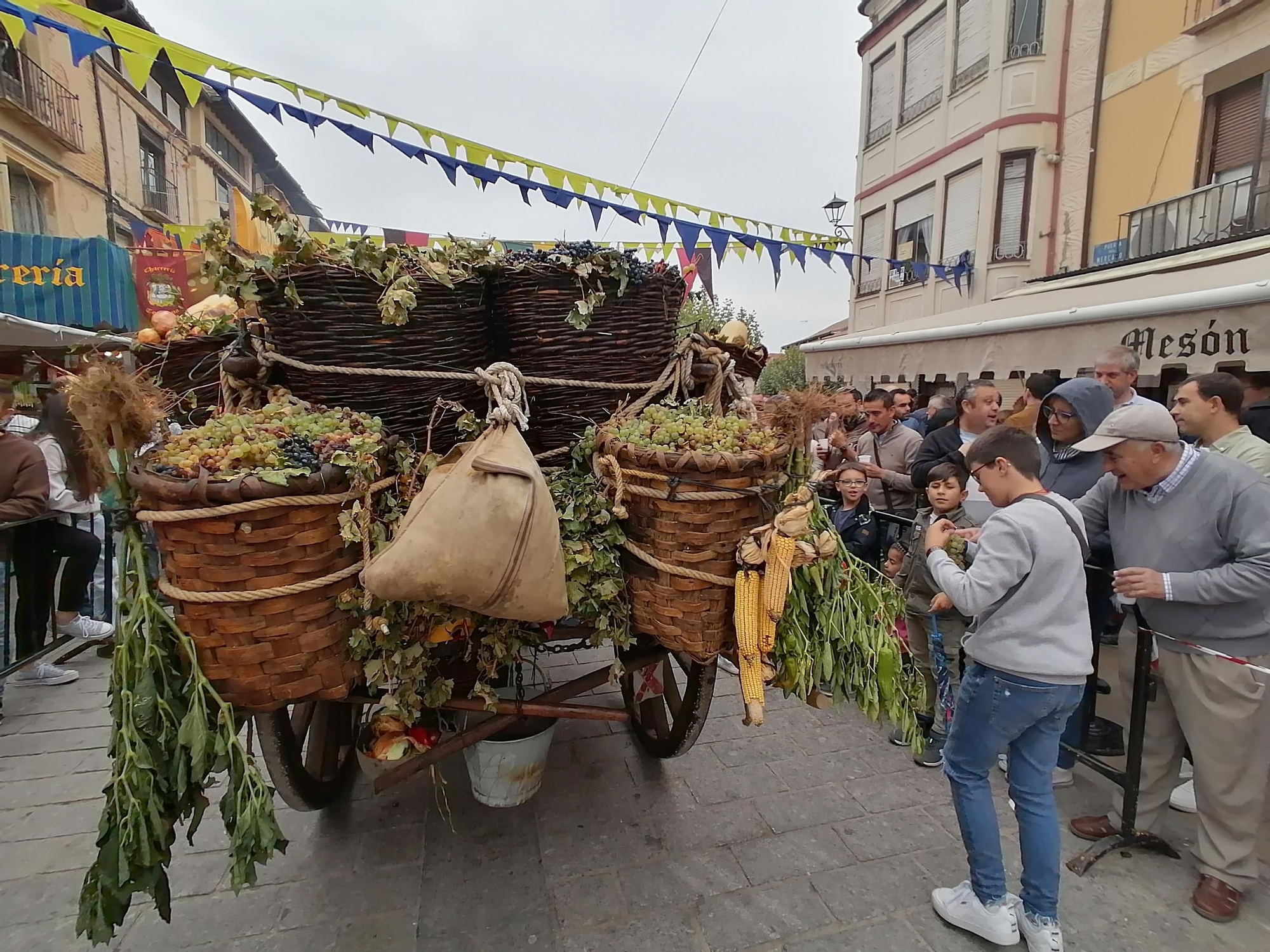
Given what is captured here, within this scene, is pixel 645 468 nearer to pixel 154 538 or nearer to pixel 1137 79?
pixel 154 538

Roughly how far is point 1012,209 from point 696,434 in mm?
13364

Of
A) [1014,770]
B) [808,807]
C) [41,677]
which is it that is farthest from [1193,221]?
[41,677]

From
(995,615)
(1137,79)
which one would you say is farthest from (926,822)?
(1137,79)

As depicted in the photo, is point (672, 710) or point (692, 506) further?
point (672, 710)

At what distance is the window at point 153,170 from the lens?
649 inches

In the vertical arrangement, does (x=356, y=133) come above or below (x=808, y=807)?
above

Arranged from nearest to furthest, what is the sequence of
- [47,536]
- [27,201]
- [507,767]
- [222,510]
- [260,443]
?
[222,510] → [260,443] → [507,767] → [47,536] → [27,201]

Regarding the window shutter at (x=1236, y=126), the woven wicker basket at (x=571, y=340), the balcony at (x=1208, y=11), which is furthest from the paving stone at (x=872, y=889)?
the balcony at (x=1208, y=11)

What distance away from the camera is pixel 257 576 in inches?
56.0

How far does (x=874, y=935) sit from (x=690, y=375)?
1928mm

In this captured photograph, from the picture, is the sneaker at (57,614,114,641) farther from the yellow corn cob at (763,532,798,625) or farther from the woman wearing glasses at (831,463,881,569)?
the woman wearing glasses at (831,463,881,569)

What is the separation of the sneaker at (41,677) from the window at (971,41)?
1548 centimetres

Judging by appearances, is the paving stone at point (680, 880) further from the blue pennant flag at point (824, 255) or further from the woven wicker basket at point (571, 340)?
the blue pennant flag at point (824, 255)

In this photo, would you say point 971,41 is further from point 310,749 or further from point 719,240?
point 310,749
